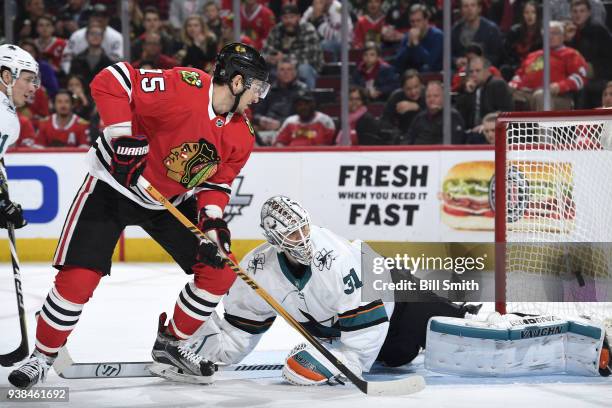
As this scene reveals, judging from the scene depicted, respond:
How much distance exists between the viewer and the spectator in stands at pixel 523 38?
21.9ft

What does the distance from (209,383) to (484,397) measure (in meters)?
0.87

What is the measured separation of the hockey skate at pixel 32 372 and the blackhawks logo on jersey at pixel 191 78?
952mm

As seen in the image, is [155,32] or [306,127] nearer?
[306,127]

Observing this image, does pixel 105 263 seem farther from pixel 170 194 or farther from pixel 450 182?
pixel 450 182

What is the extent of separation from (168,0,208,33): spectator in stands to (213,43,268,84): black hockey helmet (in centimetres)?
448

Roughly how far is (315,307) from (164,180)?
0.64 metres

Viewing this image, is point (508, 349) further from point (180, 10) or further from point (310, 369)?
point (180, 10)

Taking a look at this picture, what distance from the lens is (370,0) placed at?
24.1 ft

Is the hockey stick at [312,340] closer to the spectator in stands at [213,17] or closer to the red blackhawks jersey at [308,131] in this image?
the red blackhawks jersey at [308,131]

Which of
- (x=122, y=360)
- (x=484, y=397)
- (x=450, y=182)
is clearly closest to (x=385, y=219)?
(x=450, y=182)

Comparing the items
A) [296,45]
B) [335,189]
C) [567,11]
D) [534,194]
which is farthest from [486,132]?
[534,194]

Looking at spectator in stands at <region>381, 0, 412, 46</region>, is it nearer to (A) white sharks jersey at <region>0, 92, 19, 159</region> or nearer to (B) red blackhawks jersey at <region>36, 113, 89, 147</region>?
(B) red blackhawks jersey at <region>36, 113, 89, 147</region>

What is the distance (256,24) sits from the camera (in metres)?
7.47

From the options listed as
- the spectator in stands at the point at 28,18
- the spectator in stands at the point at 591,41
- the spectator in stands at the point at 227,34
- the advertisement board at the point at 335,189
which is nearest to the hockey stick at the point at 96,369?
the advertisement board at the point at 335,189
